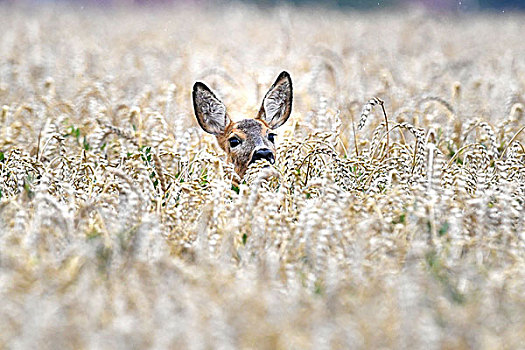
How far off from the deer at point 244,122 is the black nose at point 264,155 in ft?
0.08

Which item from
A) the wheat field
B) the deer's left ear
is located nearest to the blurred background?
the wheat field

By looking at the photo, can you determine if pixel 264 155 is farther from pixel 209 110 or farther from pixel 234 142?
pixel 209 110

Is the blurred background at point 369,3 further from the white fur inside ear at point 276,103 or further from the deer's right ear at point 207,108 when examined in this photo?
the deer's right ear at point 207,108

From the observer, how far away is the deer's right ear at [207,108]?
6.06 m

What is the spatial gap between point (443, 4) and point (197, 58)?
50.7 feet

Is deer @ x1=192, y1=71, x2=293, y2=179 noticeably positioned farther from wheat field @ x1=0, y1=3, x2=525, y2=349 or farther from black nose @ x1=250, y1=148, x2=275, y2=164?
wheat field @ x1=0, y1=3, x2=525, y2=349

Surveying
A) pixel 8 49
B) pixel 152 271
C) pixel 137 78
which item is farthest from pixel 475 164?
pixel 8 49

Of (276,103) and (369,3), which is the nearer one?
(276,103)

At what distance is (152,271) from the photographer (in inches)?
129

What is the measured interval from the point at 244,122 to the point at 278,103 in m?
0.35

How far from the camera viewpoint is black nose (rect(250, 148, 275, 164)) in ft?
18.2

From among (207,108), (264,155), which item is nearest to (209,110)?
(207,108)

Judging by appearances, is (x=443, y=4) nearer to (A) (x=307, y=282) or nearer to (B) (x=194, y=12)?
(B) (x=194, y=12)

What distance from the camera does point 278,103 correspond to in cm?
619
